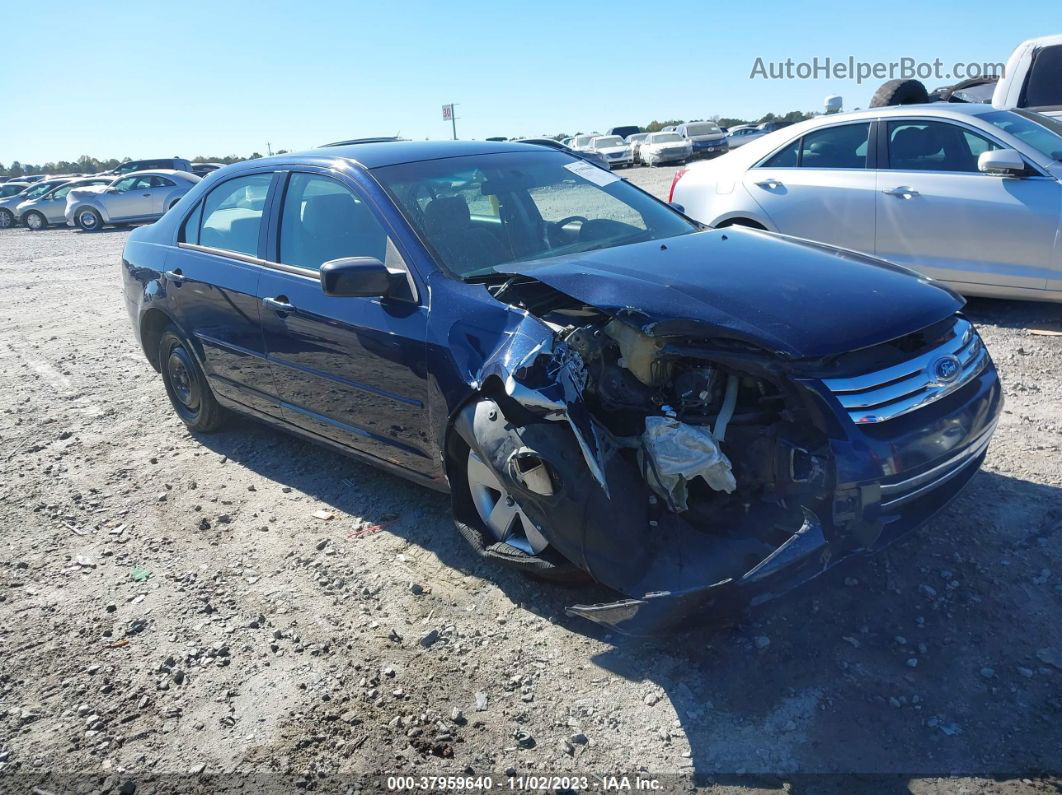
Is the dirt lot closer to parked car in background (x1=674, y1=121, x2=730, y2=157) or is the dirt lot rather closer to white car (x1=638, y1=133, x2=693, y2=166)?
white car (x1=638, y1=133, x2=693, y2=166)

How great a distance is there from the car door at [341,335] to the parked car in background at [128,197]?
74.1 feet

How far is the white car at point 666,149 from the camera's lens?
3212 centimetres

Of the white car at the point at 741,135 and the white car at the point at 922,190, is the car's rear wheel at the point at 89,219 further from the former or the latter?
the white car at the point at 741,135

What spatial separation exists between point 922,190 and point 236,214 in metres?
5.03

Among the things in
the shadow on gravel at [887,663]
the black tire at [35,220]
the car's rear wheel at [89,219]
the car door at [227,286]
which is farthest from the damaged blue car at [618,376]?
the black tire at [35,220]

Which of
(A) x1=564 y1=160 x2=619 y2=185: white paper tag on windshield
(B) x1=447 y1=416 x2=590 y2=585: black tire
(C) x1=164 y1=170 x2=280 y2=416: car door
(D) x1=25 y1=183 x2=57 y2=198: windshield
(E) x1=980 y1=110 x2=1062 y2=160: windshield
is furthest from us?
(D) x1=25 y1=183 x2=57 y2=198: windshield

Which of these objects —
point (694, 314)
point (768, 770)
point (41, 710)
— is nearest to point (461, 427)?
point (694, 314)

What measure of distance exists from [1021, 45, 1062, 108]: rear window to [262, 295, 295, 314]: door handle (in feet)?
27.5

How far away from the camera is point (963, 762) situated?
2400 millimetres

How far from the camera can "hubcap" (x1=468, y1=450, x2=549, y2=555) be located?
3.23 meters

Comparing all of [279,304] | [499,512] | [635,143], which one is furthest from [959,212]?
[635,143]

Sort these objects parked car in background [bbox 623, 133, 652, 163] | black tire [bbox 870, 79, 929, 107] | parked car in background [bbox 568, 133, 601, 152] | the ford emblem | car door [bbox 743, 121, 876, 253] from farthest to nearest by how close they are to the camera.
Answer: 1. parked car in background [bbox 568, 133, 601, 152]
2. parked car in background [bbox 623, 133, 652, 163]
3. black tire [bbox 870, 79, 929, 107]
4. car door [bbox 743, 121, 876, 253]
5. the ford emblem

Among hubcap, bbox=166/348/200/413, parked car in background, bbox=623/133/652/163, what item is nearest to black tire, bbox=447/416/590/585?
hubcap, bbox=166/348/200/413

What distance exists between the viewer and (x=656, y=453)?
111 inches
